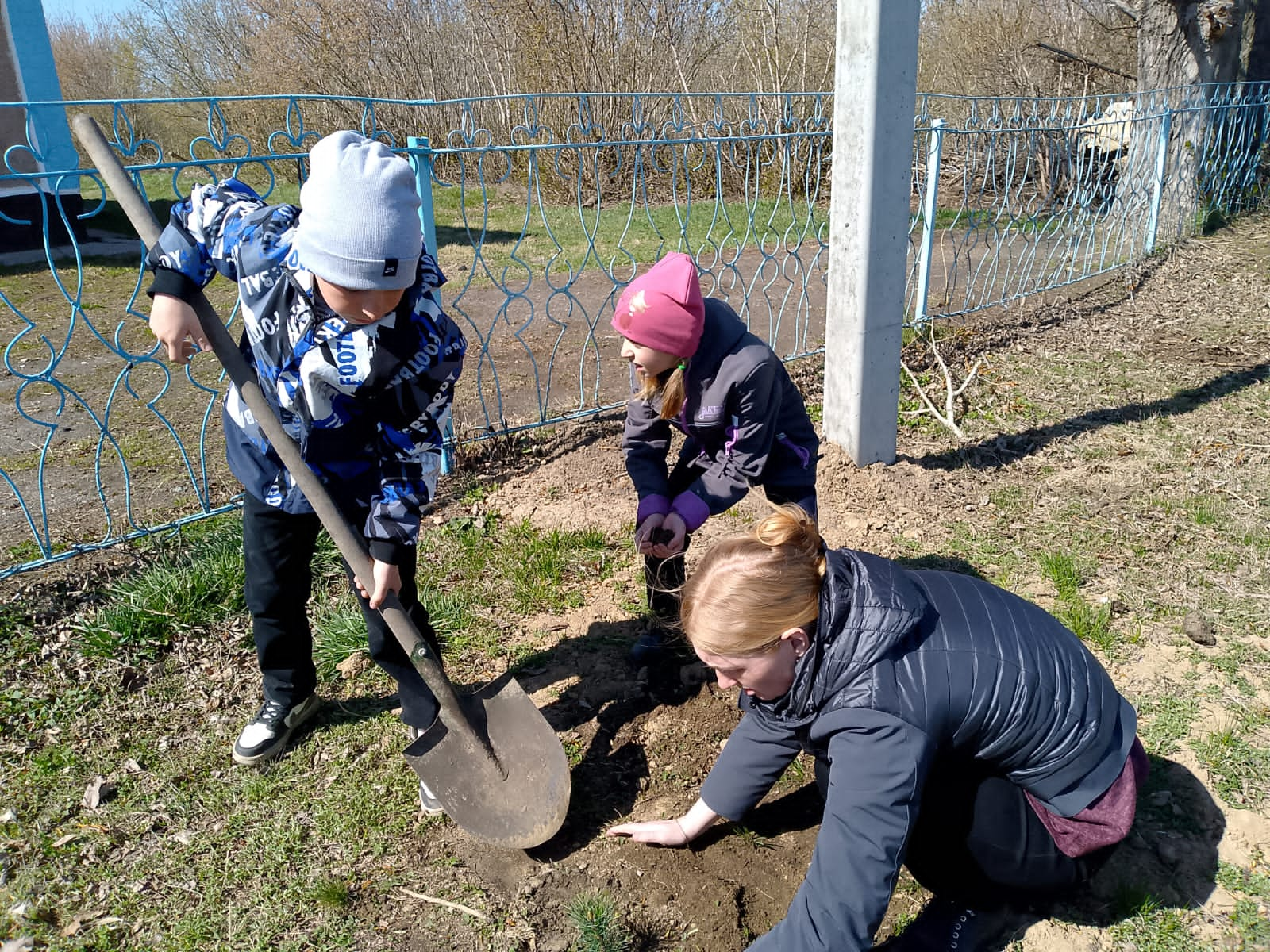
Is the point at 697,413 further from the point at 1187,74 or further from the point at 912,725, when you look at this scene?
the point at 1187,74

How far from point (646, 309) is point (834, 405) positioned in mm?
1948

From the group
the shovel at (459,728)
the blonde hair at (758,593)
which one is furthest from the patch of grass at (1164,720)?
the shovel at (459,728)

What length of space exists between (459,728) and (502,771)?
14cm

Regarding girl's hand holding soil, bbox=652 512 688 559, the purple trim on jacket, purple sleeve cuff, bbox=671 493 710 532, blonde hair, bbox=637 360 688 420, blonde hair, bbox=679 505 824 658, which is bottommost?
girl's hand holding soil, bbox=652 512 688 559

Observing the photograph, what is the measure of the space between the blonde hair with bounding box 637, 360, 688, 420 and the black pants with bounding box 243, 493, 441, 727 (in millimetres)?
735

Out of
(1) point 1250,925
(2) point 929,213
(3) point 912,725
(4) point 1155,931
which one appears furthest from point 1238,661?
(2) point 929,213

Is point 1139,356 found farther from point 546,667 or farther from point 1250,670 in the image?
point 546,667

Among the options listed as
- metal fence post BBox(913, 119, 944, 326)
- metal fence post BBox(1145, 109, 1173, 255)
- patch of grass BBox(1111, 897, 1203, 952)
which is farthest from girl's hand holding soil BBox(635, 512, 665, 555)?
metal fence post BBox(1145, 109, 1173, 255)

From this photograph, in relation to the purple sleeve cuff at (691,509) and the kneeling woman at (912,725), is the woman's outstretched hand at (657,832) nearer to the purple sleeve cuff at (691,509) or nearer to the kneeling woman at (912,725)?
the kneeling woman at (912,725)

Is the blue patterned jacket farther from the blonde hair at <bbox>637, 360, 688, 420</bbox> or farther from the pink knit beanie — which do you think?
the blonde hair at <bbox>637, 360, 688, 420</bbox>

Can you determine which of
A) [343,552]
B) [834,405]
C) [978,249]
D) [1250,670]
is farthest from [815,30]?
[343,552]

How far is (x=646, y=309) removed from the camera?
2158 millimetres

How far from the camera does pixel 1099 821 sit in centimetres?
173

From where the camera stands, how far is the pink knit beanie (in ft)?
7.06
